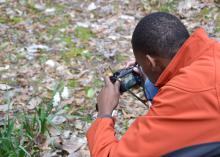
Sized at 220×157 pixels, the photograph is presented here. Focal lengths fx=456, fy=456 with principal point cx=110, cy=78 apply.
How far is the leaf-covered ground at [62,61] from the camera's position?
12.0ft

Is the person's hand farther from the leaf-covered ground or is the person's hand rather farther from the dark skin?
the leaf-covered ground

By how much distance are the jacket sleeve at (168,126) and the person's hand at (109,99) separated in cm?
43

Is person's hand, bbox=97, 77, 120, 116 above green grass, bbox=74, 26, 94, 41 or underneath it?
above

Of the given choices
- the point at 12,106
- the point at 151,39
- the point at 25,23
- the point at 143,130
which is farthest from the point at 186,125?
the point at 25,23

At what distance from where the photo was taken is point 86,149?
368 centimetres

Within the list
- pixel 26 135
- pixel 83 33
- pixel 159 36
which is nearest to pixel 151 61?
pixel 159 36

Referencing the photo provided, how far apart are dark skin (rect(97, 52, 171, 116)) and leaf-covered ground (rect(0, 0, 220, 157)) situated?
860 millimetres

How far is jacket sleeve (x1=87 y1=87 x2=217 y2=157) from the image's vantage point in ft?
6.75

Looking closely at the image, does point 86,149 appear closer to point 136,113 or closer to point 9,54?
point 136,113

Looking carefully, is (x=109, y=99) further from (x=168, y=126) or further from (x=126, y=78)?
(x=168, y=126)

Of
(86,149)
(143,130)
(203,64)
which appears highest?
(203,64)

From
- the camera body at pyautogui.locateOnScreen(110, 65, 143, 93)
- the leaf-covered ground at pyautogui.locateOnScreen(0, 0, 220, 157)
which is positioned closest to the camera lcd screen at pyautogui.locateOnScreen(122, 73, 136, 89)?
the camera body at pyautogui.locateOnScreen(110, 65, 143, 93)

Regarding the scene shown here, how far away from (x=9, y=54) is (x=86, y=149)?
1.84 meters

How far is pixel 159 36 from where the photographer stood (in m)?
2.31
